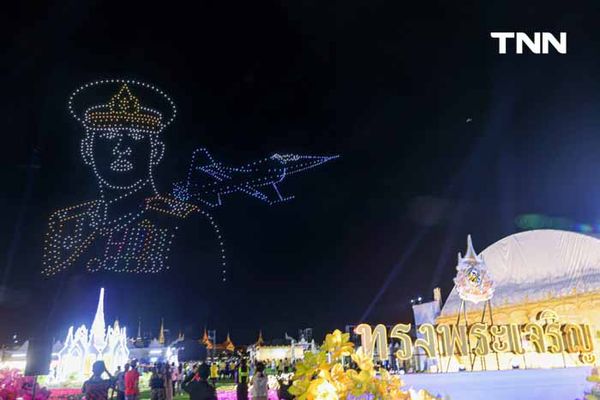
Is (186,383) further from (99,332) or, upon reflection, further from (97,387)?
(99,332)

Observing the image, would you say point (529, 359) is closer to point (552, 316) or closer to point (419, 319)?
point (552, 316)

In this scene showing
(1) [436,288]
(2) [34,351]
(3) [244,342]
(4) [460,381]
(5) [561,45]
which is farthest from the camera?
(3) [244,342]

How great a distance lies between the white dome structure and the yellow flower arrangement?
14101mm

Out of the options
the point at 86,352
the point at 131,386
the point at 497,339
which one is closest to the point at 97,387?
the point at 131,386

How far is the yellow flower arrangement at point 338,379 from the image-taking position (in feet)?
8.30

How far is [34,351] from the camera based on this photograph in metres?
9.41

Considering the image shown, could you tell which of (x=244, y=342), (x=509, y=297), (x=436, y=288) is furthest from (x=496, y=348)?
(x=244, y=342)

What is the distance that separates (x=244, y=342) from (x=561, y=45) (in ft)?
198

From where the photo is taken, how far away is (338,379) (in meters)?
2.62

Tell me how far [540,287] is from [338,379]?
16247mm

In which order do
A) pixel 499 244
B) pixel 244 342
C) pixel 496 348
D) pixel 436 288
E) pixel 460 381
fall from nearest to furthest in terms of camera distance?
pixel 460 381 < pixel 496 348 < pixel 499 244 < pixel 436 288 < pixel 244 342

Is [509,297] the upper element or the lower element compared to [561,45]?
lower

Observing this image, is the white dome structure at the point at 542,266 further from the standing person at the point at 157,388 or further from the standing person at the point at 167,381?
the standing person at the point at 157,388

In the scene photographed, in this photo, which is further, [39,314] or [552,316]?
[552,316]
